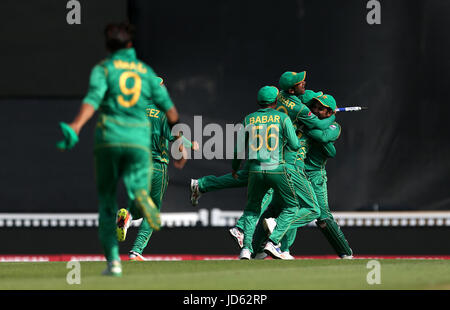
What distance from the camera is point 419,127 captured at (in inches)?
614

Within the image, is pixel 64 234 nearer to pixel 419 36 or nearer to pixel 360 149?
pixel 360 149

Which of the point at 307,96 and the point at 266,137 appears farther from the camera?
the point at 307,96

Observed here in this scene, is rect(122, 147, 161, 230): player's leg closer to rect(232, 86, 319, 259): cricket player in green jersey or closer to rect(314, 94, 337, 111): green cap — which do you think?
rect(232, 86, 319, 259): cricket player in green jersey

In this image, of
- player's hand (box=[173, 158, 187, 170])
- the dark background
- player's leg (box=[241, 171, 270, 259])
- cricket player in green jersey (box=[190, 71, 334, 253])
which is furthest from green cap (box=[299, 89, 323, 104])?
player's hand (box=[173, 158, 187, 170])

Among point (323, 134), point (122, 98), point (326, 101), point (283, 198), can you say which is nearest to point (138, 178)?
point (122, 98)

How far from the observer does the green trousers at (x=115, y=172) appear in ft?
27.1

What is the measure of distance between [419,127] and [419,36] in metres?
1.35

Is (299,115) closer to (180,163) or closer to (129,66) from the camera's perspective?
(180,163)

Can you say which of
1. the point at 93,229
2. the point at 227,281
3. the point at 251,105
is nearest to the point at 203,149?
the point at 251,105

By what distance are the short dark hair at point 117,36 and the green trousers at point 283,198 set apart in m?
3.15

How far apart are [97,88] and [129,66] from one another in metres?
0.38

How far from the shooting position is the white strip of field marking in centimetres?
1549

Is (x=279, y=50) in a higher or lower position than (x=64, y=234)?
higher

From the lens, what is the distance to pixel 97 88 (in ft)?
26.6
